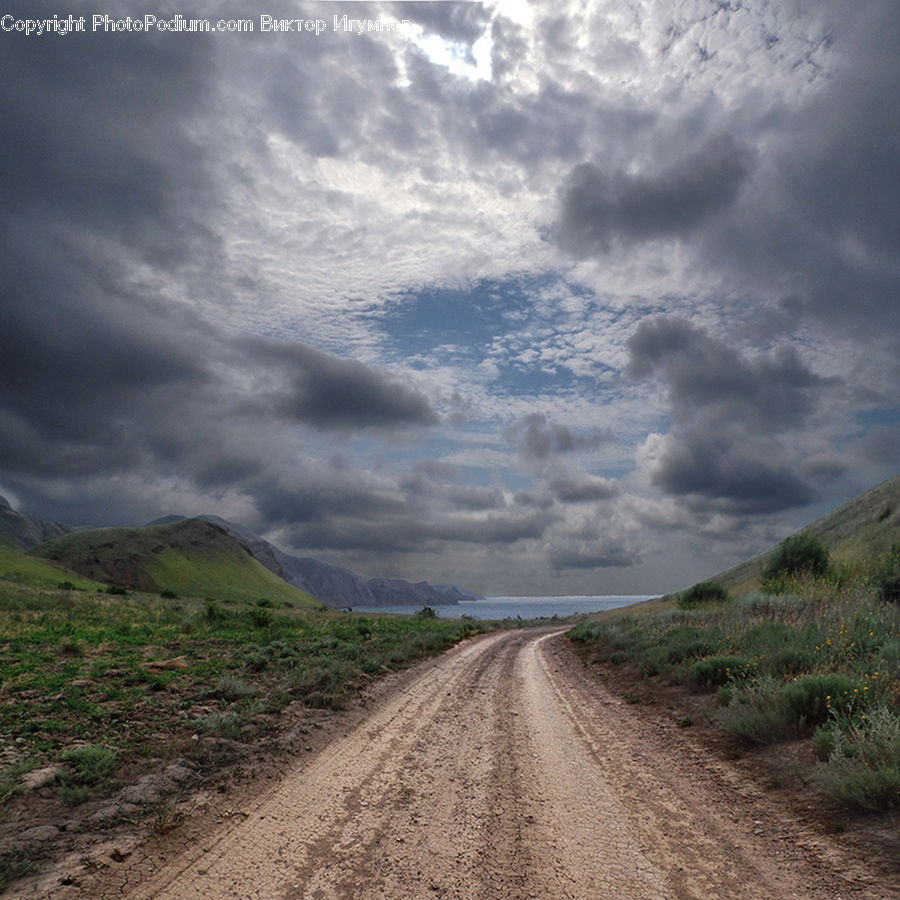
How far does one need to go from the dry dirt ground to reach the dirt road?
0.07 feet

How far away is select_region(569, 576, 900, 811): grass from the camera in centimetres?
611

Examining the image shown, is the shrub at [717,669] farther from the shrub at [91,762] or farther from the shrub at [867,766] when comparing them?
the shrub at [91,762]

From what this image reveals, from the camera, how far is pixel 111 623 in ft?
76.6

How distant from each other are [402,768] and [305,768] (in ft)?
4.62

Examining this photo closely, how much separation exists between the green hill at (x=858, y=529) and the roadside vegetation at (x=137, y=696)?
3627 centimetres

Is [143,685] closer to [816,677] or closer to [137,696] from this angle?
[137,696]

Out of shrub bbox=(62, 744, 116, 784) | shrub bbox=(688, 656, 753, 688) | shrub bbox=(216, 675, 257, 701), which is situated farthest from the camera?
shrub bbox=(688, 656, 753, 688)

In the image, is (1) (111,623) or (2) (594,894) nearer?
(2) (594,894)

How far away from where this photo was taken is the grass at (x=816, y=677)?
6.11m

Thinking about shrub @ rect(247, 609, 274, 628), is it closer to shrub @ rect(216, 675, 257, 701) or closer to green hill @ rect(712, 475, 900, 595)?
shrub @ rect(216, 675, 257, 701)

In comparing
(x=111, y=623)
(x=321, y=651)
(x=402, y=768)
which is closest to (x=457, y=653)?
(x=321, y=651)

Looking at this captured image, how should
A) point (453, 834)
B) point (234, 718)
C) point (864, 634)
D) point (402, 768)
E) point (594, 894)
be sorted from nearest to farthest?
point (594, 894), point (453, 834), point (402, 768), point (234, 718), point (864, 634)

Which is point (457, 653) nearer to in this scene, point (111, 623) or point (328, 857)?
point (111, 623)

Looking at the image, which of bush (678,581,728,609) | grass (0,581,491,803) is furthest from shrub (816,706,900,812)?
bush (678,581,728,609)
